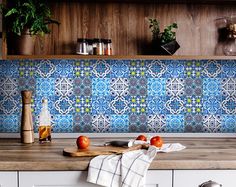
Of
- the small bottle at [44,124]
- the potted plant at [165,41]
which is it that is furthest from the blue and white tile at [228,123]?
the small bottle at [44,124]

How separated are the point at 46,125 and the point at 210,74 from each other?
1.11 meters

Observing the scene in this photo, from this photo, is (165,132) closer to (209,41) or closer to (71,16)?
(209,41)

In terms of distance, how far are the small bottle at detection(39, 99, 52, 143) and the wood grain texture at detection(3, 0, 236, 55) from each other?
38 centimetres

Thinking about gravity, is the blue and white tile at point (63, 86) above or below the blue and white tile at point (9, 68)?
below

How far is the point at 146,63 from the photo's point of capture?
2.90 m

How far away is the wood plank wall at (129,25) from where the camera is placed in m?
2.84

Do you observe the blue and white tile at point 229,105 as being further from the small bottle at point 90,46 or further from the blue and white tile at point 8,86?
the blue and white tile at point 8,86

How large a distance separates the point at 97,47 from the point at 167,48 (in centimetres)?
42

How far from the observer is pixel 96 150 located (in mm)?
2311

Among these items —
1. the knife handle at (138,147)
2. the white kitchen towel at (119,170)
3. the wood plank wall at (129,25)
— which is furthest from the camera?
the wood plank wall at (129,25)

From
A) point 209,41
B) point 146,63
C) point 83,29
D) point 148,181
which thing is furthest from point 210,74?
point 148,181

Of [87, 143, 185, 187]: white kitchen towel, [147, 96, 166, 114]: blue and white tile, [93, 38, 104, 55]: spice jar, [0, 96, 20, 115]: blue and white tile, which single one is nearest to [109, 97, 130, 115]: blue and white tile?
[147, 96, 166, 114]: blue and white tile

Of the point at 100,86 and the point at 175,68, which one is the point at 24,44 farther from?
the point at 175,68

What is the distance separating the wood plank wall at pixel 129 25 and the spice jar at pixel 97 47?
15 cm
